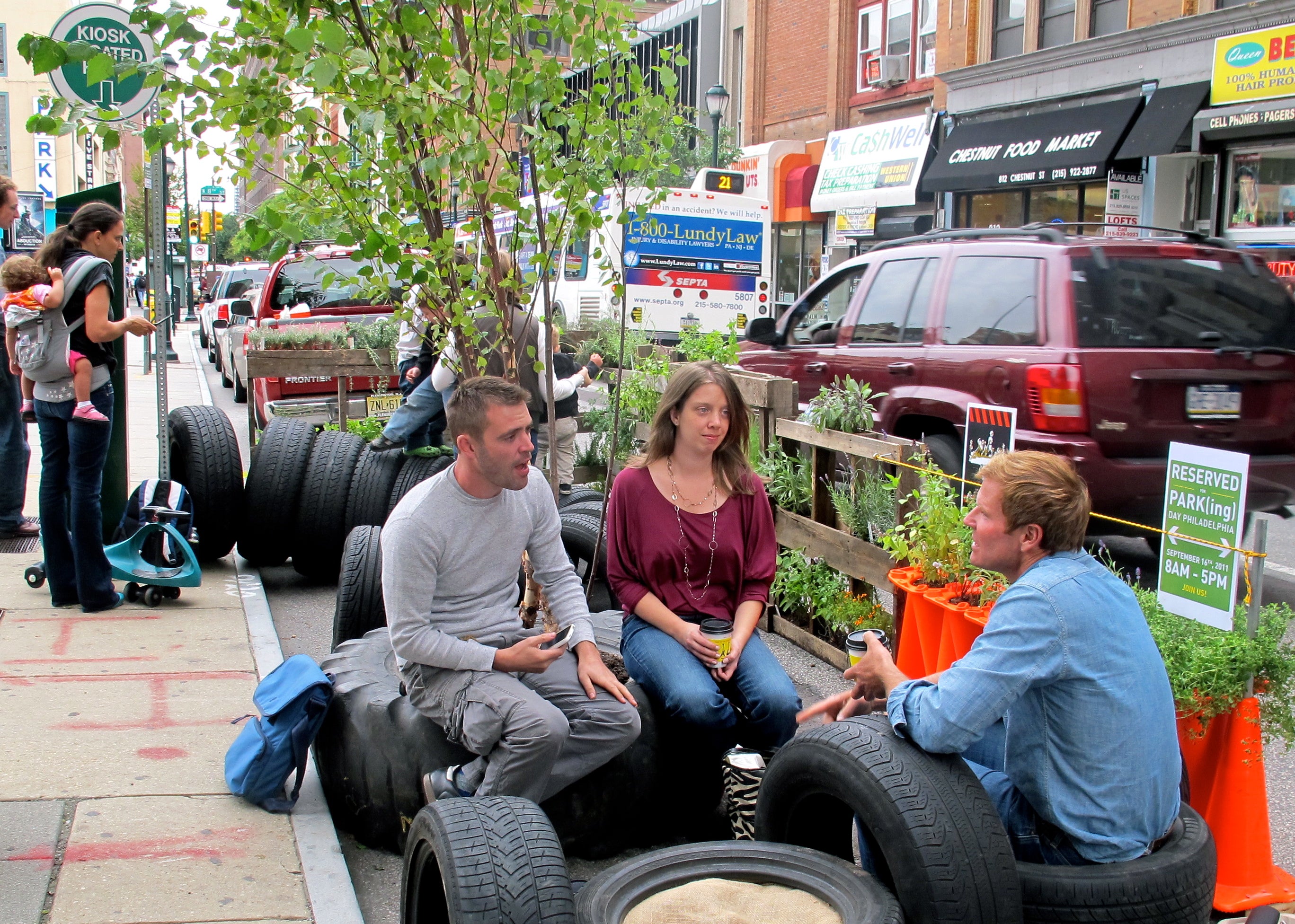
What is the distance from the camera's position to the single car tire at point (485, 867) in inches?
110

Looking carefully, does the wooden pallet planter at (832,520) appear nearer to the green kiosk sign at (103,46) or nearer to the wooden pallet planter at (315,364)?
the green kiosk sign at (103,46)

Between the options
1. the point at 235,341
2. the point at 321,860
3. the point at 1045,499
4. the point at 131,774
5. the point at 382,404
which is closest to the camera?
the point at 1045,499

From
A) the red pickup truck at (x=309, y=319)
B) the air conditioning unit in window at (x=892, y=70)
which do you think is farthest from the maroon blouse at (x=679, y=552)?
the air conditioning unit in window at (x=892, y=70)

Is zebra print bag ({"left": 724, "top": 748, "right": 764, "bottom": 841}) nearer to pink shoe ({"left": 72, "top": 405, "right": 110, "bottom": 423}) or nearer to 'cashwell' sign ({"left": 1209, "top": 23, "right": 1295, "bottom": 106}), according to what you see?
pink shoe ({"left": 72, "top": 405, "right": 110, "bottom": 423})

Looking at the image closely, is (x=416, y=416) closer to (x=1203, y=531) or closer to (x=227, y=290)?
(x=1203, y=531)

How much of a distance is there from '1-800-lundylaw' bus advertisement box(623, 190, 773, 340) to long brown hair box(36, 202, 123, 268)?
12.0 metres

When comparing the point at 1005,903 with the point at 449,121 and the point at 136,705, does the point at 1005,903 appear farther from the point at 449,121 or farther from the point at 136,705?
the point at 136,705

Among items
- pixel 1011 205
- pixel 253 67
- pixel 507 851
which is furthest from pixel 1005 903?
pixel 1011 205

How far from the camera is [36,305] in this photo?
6211 millimetres

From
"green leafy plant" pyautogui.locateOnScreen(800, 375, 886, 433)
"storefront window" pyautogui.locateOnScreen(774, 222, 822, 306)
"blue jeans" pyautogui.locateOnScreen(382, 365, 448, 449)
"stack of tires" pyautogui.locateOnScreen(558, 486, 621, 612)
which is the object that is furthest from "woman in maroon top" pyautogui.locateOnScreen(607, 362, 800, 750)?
"storefront window" pyautogui.locateOnScreen(774, 222, 822, 306)

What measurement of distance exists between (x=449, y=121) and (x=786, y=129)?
2778 cm

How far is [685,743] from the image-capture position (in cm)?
406

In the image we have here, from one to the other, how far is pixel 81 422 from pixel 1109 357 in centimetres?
540

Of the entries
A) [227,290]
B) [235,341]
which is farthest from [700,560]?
[227,290]
